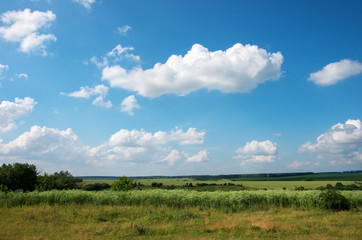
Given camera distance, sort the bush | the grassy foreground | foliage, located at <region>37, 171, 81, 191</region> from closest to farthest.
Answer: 1. the grassy foreground
2. the bush
3. foliage, located at <region>37, 171, 81, 191</region>

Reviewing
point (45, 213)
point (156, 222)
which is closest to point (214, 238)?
point (156, 222)

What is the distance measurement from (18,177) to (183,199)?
53.3 m

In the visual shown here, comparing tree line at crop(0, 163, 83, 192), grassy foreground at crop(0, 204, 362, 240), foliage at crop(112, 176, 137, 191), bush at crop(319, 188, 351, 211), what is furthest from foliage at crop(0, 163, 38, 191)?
bush at crop(319, 188, 351, 211)

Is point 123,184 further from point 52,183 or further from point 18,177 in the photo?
point 18,177

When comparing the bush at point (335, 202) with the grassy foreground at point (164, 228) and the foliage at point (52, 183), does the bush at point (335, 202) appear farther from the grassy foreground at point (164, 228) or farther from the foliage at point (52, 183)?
the foliage at point (52, 183)

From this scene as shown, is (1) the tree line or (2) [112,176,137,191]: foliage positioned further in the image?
(1) the tree line

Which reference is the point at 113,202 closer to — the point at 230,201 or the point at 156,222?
the point at 156,222

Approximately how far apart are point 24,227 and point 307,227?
17.8 meters

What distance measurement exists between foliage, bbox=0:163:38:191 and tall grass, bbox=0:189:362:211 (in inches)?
1584

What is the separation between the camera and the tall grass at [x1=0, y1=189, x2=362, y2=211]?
78.5ft

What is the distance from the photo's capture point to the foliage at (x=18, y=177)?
57244mm

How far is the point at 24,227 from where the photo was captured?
15.2 metres

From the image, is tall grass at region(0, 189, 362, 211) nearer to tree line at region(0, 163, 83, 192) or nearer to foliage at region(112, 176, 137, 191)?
foliage at region(112, 176, 137, 191)

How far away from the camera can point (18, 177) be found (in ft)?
193
